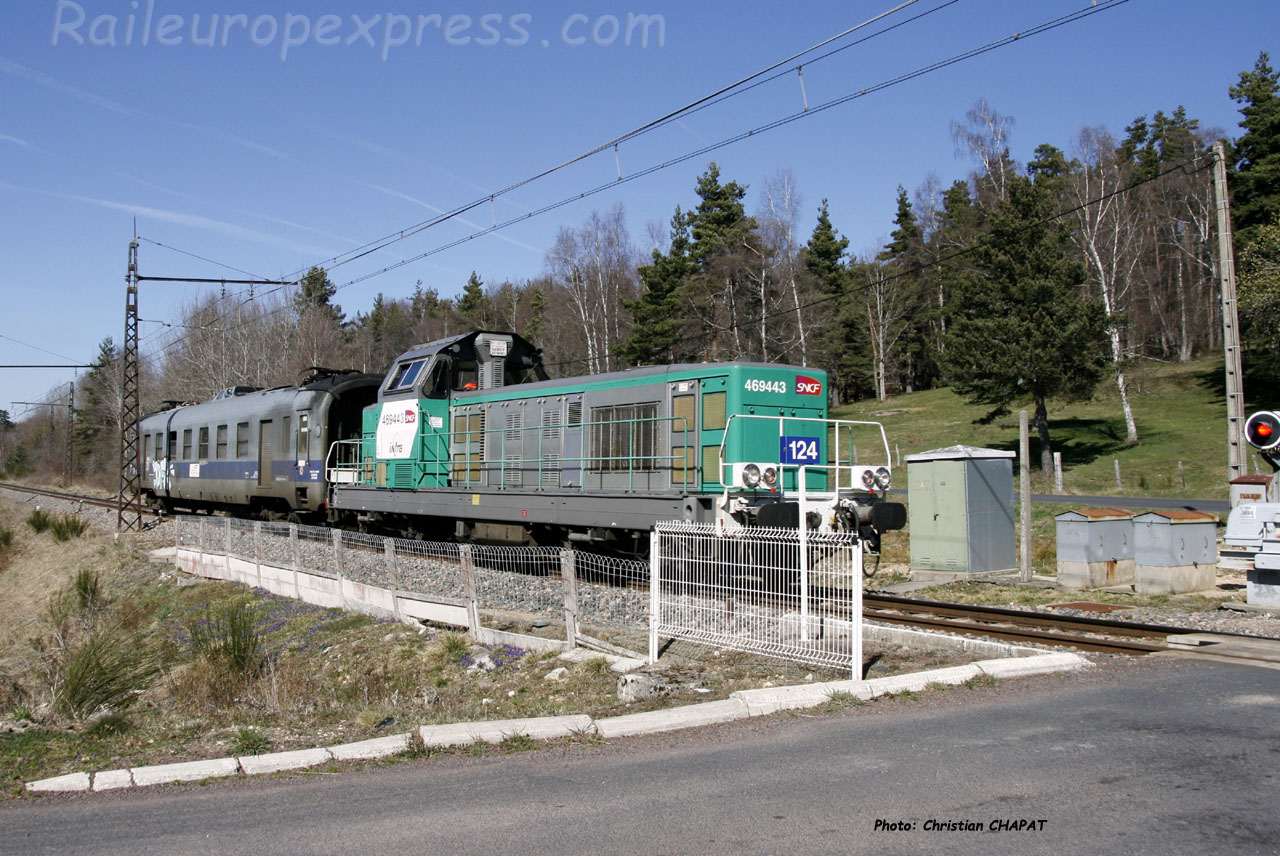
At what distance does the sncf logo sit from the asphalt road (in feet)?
23.3

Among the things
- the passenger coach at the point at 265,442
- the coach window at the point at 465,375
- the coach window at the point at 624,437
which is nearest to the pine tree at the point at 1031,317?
the coach window at the point at 465,375

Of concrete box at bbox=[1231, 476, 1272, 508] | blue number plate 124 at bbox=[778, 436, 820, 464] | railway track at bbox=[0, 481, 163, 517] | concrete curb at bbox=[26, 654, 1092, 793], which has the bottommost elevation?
concrete curb at bbox=[26, 654, 1092, 793]

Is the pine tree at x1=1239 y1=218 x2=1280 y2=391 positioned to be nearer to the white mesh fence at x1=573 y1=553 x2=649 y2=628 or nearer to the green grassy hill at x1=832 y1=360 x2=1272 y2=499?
the green grassy hill at x1=832 y1=360 x2=1272 y2=499

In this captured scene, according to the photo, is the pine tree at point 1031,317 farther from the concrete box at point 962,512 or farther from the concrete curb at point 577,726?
the concrete curb at point 577,726

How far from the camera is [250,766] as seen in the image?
569 centimetres

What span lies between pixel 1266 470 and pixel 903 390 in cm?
3986

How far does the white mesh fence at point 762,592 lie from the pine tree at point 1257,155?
42858 millimetres

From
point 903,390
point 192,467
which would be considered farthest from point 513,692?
point 903,390

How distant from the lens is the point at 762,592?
329 inches

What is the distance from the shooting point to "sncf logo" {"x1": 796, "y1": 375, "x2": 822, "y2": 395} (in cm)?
1323

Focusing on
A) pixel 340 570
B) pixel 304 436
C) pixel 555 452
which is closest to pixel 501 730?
pixel 555 452

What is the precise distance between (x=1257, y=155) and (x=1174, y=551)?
140 ft

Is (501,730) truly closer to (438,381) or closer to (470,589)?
(470,589)

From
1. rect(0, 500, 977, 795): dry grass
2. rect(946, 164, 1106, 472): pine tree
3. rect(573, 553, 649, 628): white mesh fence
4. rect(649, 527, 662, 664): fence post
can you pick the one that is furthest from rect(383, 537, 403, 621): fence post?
rect(946, 164, 1106, 472): pine tree
